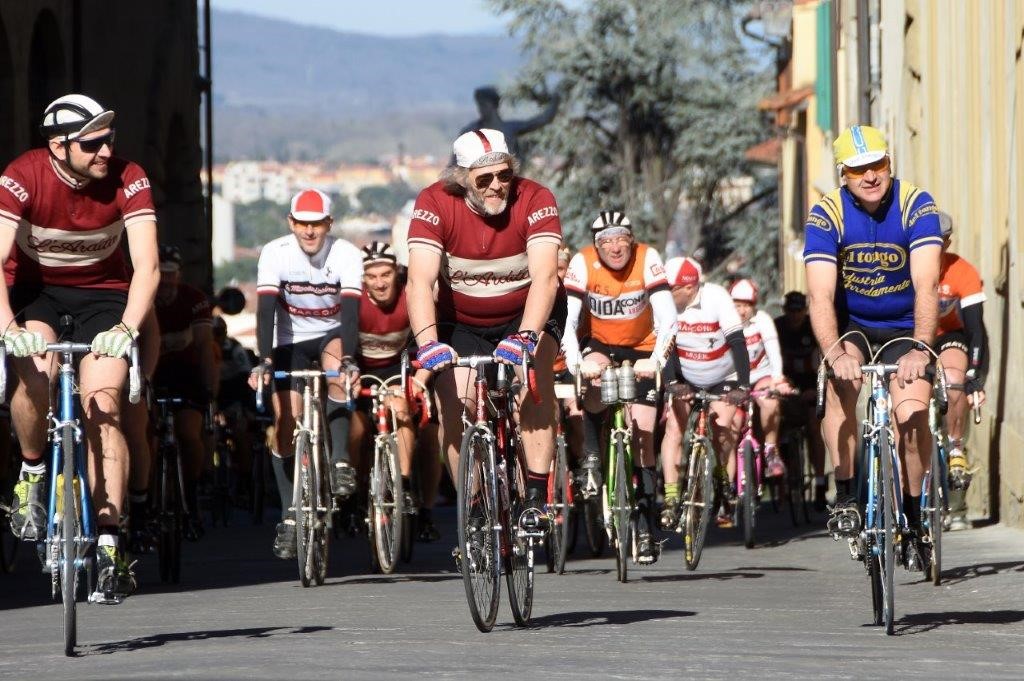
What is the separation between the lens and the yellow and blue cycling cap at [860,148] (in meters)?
10.3

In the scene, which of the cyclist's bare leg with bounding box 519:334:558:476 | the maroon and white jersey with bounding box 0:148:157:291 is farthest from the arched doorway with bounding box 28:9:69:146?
the maroon and white jersey with bounding box 0:148:157:291

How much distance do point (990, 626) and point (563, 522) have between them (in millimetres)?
3128

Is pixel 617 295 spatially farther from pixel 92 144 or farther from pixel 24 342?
pixel 24 342

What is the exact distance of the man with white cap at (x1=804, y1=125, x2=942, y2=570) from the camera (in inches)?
400

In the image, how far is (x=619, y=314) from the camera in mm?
14297

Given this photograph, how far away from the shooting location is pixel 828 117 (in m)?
40.8

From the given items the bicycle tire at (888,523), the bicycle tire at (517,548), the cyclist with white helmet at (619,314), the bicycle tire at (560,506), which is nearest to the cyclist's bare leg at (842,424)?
the bicycle tire at (888,523)

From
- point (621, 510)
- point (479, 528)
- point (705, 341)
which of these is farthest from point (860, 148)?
point (705, 341)

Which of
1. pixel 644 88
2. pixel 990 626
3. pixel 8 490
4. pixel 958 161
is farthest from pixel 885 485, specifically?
pixel 644 88

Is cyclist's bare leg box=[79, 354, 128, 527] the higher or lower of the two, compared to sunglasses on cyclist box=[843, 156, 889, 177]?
lower

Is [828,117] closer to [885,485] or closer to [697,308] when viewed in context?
[697,308]

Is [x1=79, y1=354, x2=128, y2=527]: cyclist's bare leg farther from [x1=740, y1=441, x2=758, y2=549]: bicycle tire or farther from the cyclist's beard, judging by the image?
[x1=740, y1=441, x2=758, y2=549]: bicycle tire

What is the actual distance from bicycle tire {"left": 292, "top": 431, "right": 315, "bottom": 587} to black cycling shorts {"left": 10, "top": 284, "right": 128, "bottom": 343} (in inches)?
125

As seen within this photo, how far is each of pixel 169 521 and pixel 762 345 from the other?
8345mm
